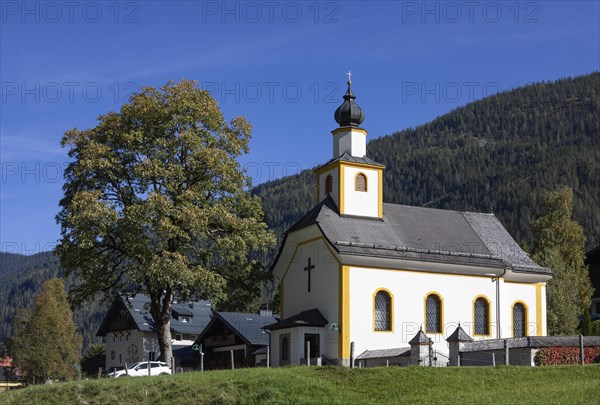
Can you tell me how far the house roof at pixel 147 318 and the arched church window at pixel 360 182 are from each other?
25.3 metres

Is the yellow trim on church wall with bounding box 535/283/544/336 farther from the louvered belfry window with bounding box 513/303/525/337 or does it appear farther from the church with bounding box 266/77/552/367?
the louvered belfry window with bounding box 513/303/525/337

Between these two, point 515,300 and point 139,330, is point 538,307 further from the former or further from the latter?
point 139,330

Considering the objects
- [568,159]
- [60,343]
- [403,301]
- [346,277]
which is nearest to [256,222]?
[346,277]

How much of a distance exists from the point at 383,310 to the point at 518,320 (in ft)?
28.2

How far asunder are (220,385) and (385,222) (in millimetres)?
17375

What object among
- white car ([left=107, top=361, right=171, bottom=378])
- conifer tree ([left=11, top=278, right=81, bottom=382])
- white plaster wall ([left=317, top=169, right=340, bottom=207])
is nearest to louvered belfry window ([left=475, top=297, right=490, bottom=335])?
white plaster wall ([left=317, top=169, right=340, bottom=207])

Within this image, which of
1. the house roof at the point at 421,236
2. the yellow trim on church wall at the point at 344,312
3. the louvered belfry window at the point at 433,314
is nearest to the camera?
the yellow trim on church wall at the point at 344,312

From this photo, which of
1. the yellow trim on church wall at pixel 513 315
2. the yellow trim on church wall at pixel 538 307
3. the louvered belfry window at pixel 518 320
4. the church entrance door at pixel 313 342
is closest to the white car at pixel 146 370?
the church entrance door at pixel 313 342

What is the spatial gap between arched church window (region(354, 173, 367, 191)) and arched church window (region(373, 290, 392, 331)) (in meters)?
5.85

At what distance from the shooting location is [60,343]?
72.8 meters

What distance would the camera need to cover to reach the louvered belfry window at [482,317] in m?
42.7

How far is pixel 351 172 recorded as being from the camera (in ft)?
142

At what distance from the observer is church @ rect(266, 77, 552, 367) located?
39562 mm

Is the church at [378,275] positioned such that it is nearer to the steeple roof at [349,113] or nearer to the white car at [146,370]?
the steeple roof at [349,113]
